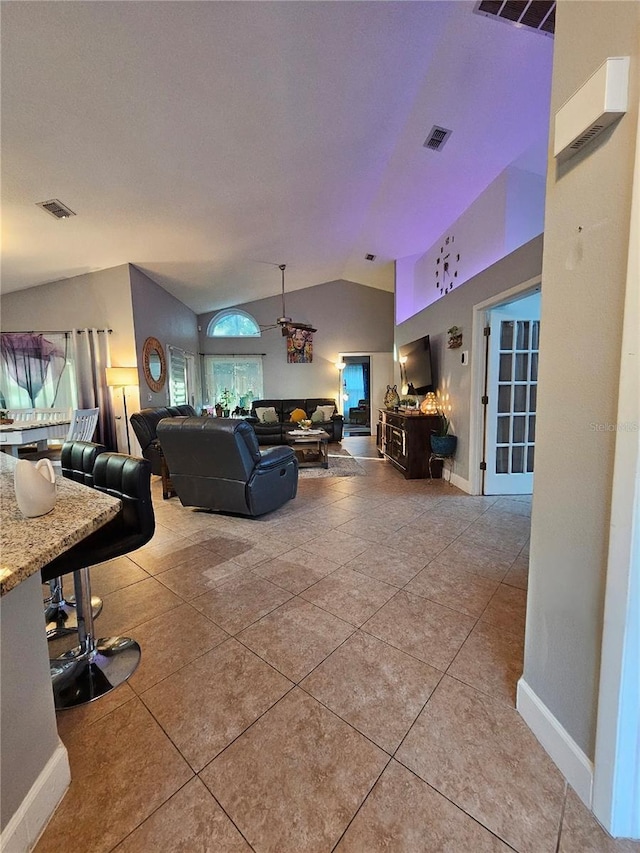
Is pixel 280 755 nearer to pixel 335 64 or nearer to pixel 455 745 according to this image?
pixel 455 745

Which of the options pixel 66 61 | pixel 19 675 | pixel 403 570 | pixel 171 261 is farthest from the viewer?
pixel 171 261

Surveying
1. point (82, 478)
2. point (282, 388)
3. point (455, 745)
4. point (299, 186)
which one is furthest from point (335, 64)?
point (282, 388)

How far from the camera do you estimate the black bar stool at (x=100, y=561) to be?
138 centimetres

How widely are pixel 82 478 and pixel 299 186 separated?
3568 mm

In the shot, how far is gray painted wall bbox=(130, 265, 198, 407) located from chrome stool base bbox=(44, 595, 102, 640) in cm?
388

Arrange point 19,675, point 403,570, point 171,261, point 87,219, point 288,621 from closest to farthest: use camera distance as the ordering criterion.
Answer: point 19,675
point 288,621
point 403,570
point 87,219
point 171,261

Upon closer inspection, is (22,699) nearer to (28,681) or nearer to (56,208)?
(28,681)

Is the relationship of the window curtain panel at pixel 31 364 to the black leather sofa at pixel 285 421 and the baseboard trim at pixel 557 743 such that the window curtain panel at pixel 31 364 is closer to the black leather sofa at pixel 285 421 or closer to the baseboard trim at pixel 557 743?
the black leather sofa at pixel 285 421

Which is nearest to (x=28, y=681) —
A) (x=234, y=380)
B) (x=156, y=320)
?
(x=156, y=320)

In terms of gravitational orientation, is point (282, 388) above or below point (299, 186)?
below

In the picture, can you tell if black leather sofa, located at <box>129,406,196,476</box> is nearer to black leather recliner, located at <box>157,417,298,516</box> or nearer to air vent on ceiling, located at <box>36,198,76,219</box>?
black leather recliner, located at <box>157,417,298,516</box>

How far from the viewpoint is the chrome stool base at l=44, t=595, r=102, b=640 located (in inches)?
68.6

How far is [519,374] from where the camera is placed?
11.9 feet

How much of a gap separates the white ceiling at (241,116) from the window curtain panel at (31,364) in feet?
2.90
